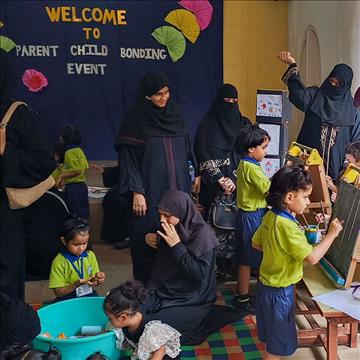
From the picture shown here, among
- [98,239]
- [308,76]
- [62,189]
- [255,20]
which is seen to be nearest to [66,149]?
[62,189]

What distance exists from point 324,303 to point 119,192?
1267 millimetres

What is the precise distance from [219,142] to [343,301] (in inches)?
58.2

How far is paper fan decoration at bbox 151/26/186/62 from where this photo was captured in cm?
519

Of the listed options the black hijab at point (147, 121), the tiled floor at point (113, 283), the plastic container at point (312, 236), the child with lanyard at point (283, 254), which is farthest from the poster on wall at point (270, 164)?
the child with lanyard at point (283, 254)

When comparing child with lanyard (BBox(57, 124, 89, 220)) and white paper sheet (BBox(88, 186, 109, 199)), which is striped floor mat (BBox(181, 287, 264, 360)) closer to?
child with lanyard (BBox(57, 124, 89, 220))

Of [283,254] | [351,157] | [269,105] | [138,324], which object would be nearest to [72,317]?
[138,324]

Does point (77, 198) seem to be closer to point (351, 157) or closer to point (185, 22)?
point (351, 157)

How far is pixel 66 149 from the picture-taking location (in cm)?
387

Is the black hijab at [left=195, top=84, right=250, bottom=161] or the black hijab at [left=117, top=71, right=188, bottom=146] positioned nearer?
the black hijab at [left=117, top=71, right=188, bottom=146]

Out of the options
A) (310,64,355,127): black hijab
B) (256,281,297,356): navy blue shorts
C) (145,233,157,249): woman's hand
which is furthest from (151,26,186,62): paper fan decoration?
(256,281,297,356): navy blue shorts

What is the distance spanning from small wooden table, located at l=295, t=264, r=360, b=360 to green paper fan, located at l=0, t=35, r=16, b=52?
362 cm

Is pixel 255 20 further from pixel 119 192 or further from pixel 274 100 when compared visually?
pixel 119 192

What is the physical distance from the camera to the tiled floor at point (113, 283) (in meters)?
2.33

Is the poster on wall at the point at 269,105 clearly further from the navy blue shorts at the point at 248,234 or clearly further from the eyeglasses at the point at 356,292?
the eyeglasses at the point at 356,292
